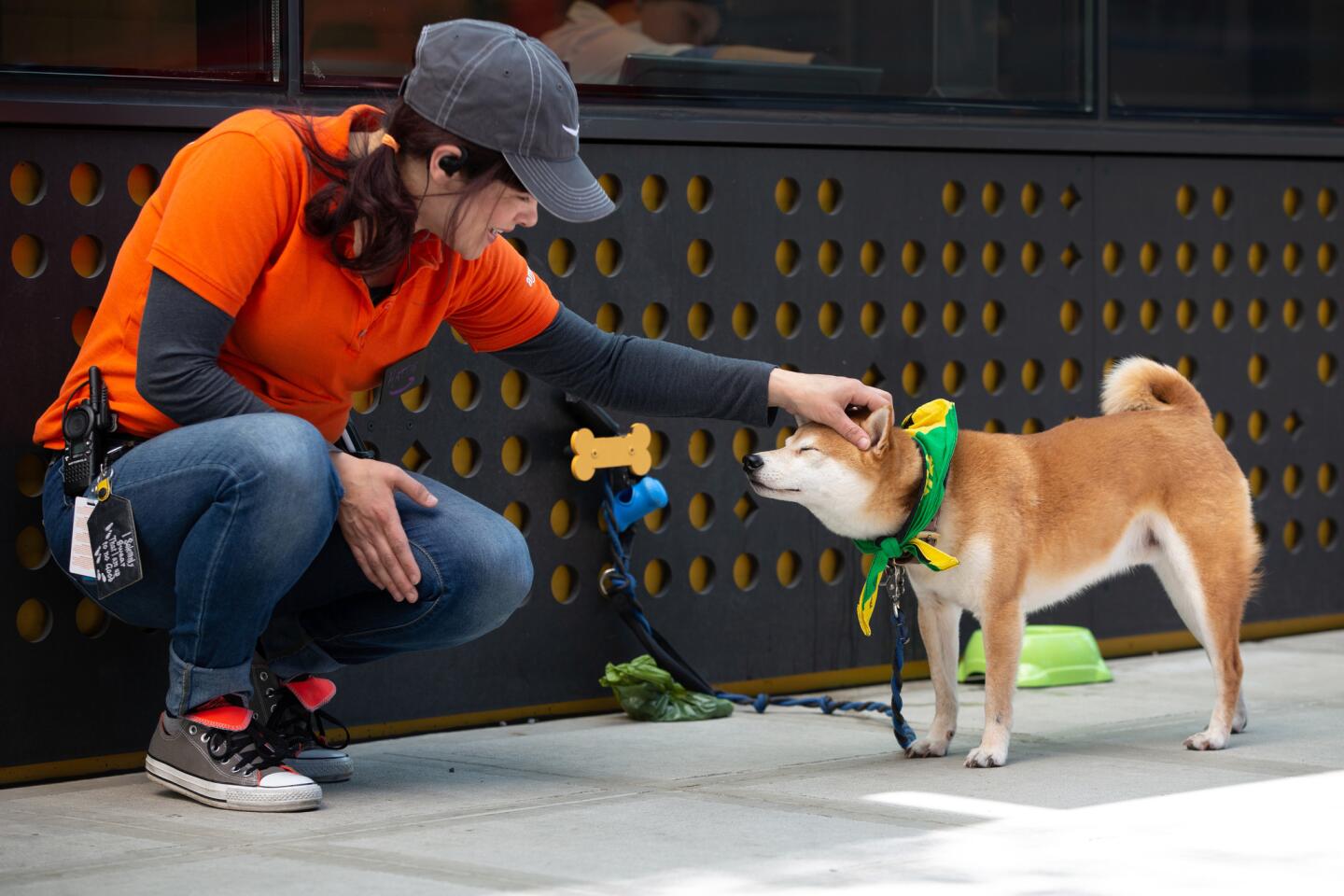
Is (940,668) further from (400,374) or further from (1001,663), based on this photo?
(400,374)

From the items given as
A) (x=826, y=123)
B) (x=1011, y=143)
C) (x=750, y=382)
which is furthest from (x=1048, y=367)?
(x=750, y=382)

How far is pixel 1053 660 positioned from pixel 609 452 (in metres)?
1.19

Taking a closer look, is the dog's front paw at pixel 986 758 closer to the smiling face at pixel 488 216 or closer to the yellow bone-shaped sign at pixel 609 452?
the yellow bone-shaped sign at pixel 609 452

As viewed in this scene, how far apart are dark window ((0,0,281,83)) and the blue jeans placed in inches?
30.1

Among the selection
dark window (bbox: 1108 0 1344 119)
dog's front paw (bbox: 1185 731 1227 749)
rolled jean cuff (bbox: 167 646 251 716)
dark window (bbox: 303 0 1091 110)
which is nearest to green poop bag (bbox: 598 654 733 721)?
dog's front paw (bbox: 1185 731 1227 749)

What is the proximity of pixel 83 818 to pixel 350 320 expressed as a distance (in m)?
0.89

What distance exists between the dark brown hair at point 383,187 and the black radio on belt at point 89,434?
44 cm

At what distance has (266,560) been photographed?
2.81 meters

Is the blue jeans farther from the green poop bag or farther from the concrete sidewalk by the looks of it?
the green poop bag

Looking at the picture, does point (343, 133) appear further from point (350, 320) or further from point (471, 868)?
point (471, 868)

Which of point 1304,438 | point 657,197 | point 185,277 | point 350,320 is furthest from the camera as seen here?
point 1304,438

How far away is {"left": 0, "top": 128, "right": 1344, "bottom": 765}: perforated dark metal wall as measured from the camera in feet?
10.7

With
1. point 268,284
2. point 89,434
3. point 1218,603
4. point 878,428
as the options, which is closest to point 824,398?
point 878,428

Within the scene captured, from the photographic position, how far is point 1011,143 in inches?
175
